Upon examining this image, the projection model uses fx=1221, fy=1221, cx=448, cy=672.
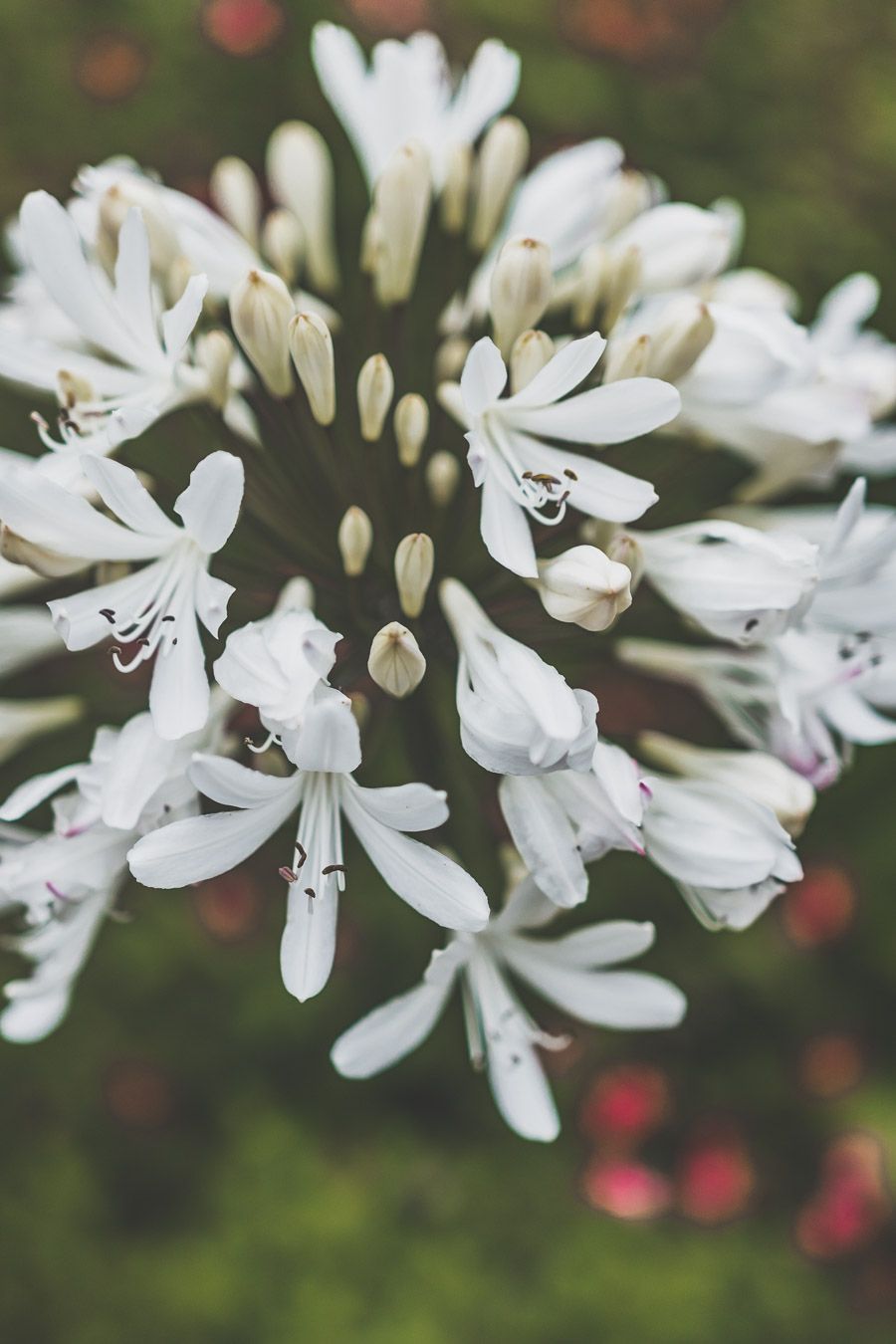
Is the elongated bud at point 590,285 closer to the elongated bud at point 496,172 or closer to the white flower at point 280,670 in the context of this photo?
the elongated bud at point 496,172

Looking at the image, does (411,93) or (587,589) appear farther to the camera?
(411,93)

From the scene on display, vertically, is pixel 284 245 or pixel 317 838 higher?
pixel 284 245

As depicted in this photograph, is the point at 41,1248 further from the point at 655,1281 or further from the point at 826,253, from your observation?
the point at 826,253

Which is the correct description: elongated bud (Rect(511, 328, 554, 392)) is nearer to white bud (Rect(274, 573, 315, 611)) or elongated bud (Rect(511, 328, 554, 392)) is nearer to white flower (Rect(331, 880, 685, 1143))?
white bud (Rect(274, 573, 315, 611))

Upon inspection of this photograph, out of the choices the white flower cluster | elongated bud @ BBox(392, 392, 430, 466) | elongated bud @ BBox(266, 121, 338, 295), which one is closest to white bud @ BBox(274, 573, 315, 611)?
the white flower cluster

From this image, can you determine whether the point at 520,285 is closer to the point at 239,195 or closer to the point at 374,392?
the point at 374,392

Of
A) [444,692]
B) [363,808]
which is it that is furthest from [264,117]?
[363,808]

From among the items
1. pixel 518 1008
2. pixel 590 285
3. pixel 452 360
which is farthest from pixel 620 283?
pixel 518 1008
